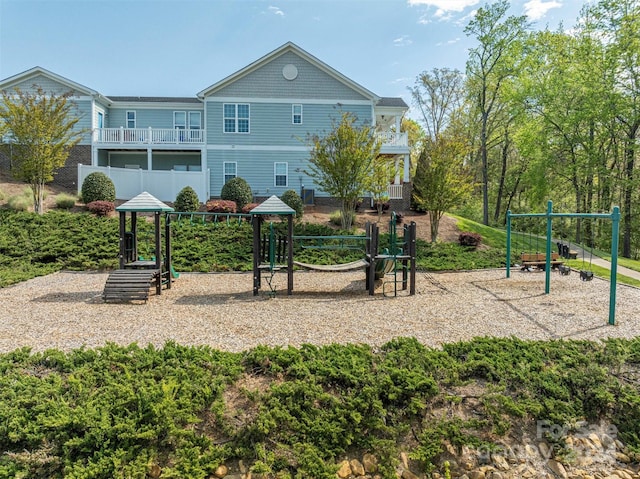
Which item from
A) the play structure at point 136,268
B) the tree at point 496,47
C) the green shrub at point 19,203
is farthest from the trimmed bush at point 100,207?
the tree at point 496,47

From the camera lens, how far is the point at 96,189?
1855 cm

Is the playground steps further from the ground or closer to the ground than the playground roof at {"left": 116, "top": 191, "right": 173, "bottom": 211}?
closer to the ground

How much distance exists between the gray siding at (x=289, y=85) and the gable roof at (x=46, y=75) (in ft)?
25.0

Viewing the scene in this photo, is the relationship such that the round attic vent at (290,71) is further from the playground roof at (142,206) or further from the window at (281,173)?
the playground roof at (142,206)

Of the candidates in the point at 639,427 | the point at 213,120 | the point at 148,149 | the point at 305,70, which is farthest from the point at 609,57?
the point at 148,149

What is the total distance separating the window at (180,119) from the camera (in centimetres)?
2542

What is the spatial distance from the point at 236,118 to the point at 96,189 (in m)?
8.91

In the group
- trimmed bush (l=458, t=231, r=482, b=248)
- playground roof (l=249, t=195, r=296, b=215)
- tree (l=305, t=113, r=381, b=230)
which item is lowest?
trimmed bush (l=458, t=231, r=482, b=248)

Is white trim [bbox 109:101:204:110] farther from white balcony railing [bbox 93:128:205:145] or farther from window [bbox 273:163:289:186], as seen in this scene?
window [bbox 273:163:289:186]

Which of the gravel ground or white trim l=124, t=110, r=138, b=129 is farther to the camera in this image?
white trim l=124, t=110, r=138, b=129

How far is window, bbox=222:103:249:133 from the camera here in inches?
927

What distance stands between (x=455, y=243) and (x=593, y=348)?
12.1 m

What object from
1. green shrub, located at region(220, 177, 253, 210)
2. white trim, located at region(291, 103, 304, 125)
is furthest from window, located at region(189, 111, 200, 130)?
green shrub, located at region(220, 177, 253, 210)

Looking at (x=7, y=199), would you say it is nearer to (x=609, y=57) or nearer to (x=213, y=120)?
(x=213, y=120)
